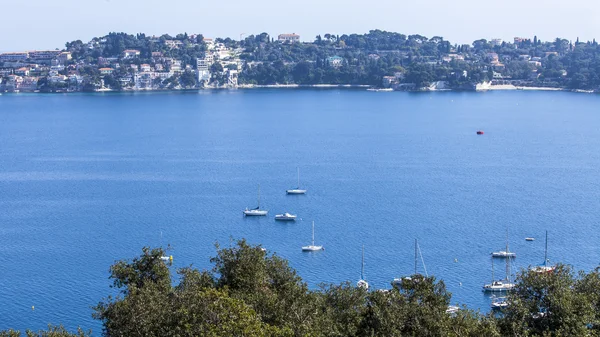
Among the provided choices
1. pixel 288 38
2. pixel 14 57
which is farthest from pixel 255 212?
pixel 288 38

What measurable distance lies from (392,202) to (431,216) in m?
3.15

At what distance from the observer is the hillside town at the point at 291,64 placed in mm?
117562

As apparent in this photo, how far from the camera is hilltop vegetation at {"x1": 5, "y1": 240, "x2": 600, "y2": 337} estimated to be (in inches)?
504

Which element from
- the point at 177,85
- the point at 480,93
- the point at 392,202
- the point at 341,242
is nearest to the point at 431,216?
the point at 392,202

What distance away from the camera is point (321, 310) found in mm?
14898

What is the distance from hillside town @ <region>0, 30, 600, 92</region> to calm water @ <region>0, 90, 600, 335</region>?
144ft

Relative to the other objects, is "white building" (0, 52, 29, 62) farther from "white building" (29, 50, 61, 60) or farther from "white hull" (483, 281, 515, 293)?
"white hull" (483, 281, 515, 293)

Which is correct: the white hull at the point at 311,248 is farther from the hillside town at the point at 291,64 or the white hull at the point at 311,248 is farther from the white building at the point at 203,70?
the white building at the point at 203,70

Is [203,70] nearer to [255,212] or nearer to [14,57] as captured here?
[14,57]

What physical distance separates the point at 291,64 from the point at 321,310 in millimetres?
119570

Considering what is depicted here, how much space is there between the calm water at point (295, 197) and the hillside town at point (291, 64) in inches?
1732

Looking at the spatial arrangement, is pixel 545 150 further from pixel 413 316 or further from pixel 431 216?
pixel 413 316

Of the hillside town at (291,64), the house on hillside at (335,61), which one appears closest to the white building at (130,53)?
the hillside town at (291,64)

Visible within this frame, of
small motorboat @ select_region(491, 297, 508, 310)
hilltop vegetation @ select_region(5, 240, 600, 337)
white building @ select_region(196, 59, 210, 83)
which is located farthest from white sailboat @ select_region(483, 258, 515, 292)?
white building @ select_region(196, 59, 210, 83)
